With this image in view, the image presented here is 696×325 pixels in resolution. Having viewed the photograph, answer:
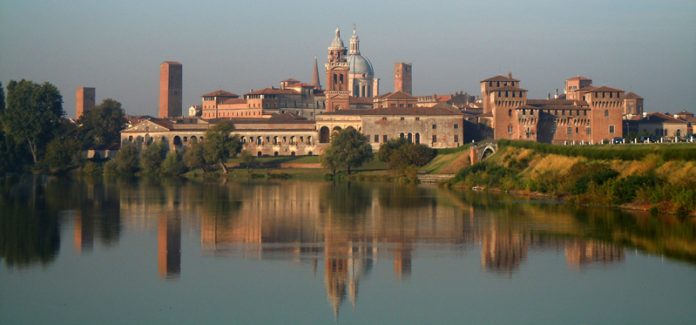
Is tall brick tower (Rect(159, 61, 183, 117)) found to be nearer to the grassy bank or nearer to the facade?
the facade

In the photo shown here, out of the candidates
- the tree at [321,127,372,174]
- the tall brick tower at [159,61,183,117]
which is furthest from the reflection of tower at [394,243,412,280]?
the tall brick tower at [159,61,183,117]

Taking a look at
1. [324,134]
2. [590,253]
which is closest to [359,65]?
[324,134]

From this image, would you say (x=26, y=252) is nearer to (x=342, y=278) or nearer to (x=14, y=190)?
(x=342, y=278)

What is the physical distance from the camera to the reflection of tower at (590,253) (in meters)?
22.0

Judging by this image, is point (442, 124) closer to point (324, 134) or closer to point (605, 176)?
point (324, 134)

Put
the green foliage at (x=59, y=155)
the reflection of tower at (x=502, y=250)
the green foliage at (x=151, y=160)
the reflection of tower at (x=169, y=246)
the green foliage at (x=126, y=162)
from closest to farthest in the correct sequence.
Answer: the reflection of tower at (x=169, y=246)
the reflection of tower at (x=502, y=250)
the green foliage at (x=151, y=160)
the green foliage at (x=126, y=162)
the green foliage at (x=59, y=155)

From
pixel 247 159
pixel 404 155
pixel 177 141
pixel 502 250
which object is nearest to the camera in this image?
pixel 502 250

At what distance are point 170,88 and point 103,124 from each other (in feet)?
74.0

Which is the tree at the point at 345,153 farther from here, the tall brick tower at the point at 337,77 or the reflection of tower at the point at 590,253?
the reflection of tower at the point at 590,253

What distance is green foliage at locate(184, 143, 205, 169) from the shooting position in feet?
203

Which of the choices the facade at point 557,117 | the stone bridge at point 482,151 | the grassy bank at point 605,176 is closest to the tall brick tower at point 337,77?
the facade at point 557,117

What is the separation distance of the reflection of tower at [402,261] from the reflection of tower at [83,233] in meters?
6.16

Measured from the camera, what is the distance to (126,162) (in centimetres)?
6331

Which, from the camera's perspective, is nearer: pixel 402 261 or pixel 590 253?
pixel 402 261
